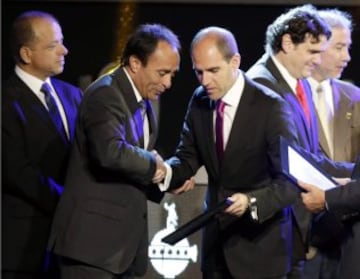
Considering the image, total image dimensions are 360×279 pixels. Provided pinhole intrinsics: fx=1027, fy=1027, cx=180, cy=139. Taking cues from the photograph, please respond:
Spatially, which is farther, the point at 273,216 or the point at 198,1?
the point at 198,1

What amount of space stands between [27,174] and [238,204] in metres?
0.85

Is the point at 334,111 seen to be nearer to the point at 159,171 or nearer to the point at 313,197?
the point at 313,197

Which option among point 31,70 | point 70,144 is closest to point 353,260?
point 70,144

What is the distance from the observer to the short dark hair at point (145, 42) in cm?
367

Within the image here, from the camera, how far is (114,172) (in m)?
3.64

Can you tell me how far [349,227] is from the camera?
370 centimetres

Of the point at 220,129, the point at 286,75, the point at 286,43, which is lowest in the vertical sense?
the point at 220,129

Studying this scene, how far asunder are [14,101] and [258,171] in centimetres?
99

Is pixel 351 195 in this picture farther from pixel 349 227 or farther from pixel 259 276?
pixel 259 276

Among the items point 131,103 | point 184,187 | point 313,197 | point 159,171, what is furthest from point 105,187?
point 313,197

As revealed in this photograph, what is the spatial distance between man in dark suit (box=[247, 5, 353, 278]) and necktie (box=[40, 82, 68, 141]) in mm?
769

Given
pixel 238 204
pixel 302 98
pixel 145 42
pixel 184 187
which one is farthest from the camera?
pixel 302 98

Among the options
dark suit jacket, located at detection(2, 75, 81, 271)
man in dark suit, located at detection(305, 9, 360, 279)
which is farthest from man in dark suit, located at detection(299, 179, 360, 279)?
dark suit jacket, located at detection(2, 75, 81, 271)

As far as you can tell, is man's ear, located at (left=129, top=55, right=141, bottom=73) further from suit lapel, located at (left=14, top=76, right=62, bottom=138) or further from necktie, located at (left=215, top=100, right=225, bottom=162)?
suit lapel, located at (left=14, top=76, right=62, bottom=138)
